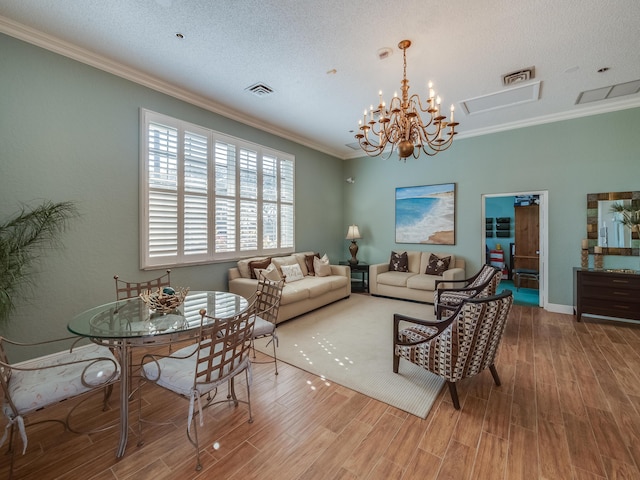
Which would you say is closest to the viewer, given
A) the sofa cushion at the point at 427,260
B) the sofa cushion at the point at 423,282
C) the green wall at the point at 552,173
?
the green wall at the point at 552,173

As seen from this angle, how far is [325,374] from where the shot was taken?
8.98ft

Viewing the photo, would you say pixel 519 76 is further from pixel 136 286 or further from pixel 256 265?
pixel 136 286

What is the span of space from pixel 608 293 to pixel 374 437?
14.1 ft

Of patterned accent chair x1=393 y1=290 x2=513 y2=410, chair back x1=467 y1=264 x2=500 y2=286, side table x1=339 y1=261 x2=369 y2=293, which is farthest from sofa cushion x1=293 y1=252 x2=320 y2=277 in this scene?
patterned accent chair x1=393 y1=290 x2=513 y2=410

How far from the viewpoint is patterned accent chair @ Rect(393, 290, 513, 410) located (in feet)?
6.73

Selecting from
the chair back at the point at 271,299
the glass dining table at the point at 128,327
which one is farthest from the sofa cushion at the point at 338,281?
the glass dining table at the point at 128,327

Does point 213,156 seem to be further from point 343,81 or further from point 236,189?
point 343,81

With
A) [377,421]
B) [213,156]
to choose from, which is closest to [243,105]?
[213,156]

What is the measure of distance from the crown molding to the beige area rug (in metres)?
3.43

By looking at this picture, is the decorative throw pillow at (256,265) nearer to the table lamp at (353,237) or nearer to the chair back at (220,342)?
the table lamp at (353,237)

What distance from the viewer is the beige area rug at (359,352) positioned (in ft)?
7.95

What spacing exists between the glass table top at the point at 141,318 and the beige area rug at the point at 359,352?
1.11m

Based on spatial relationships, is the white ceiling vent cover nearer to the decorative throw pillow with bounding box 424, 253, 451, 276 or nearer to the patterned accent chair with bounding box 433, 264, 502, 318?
the patterned accent chair with bounding box 433, 264, 502, 318

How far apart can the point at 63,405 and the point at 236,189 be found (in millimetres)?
3294
